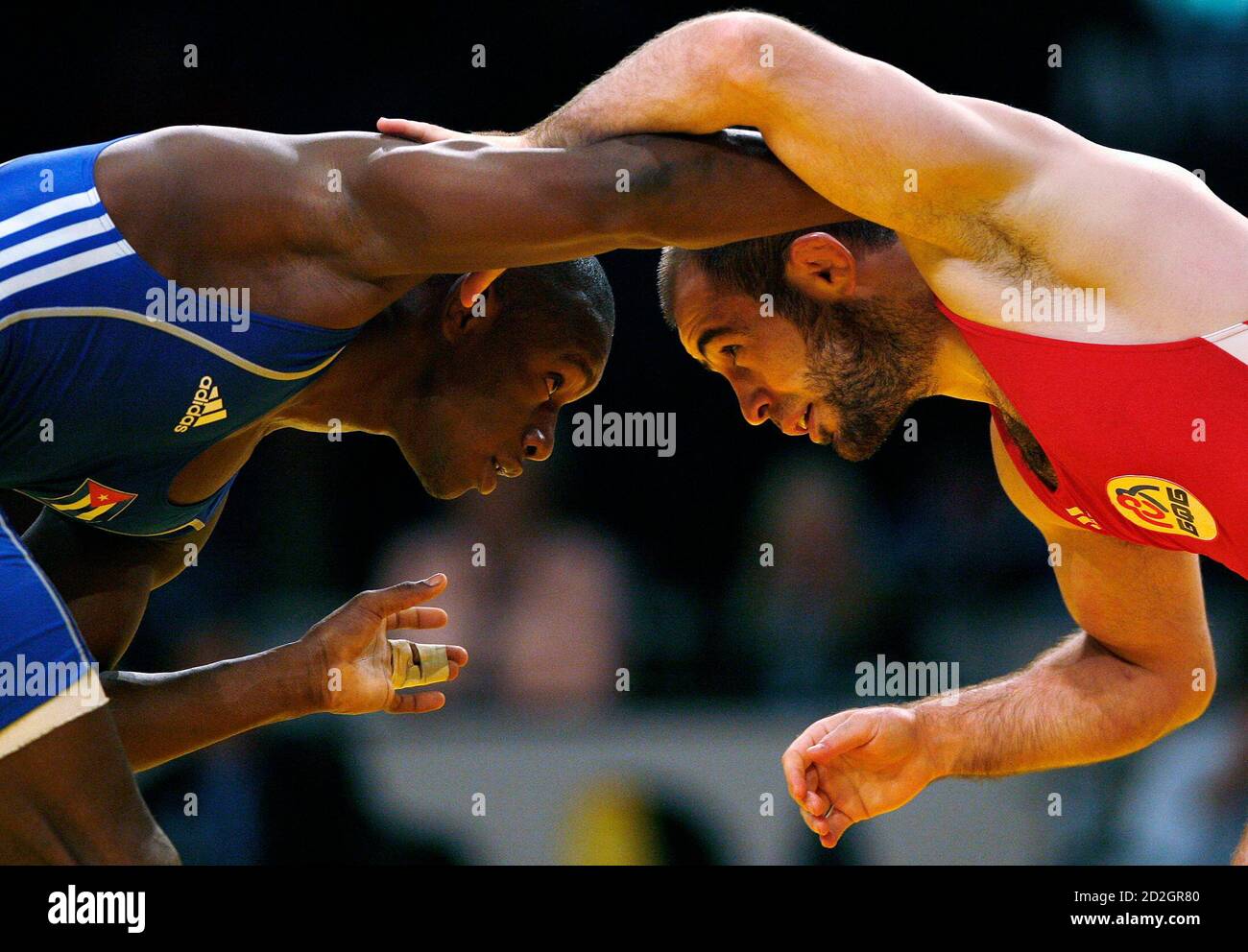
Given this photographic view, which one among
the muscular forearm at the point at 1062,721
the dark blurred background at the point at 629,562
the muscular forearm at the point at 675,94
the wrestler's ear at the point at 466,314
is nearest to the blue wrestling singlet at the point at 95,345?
the wrestler's ear at the point at 466,314

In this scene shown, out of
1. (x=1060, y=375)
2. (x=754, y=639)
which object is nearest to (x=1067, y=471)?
(x=1060, y=375)

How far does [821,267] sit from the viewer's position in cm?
266

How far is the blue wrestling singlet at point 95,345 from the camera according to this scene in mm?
2105

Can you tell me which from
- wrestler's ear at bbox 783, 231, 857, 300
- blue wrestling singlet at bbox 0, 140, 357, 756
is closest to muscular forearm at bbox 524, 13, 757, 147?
wrestler's ear at bbox 783, 231, 857, 300

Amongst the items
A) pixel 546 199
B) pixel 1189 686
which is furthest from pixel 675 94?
pixel 1189 686

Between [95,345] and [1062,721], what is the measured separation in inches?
82.5

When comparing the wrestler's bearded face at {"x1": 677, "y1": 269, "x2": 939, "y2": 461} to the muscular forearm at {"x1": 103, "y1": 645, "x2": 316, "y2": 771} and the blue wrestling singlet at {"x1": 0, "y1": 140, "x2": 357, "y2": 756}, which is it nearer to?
the blue wrestling singlet at {"x1": 0, "y1": 140, "x2": 357, "y2": 756}

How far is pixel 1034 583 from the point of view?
469 cm

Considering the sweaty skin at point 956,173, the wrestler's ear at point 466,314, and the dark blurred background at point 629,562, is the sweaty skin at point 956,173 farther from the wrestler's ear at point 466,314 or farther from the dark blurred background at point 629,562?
the dark blurred background at point 629,562

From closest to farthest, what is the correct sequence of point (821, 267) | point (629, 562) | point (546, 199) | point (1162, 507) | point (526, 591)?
point (546, 199) < point (1162, 507) < point (821, 267) < point (526, 591) < point (629, 562)

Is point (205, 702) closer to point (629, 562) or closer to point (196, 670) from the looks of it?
point (196, 670)

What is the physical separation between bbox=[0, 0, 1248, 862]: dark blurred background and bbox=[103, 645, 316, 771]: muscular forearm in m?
1.49

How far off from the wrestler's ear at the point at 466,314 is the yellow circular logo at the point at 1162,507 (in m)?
1.24

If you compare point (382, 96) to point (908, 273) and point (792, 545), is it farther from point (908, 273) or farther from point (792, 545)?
point (908, 273)
